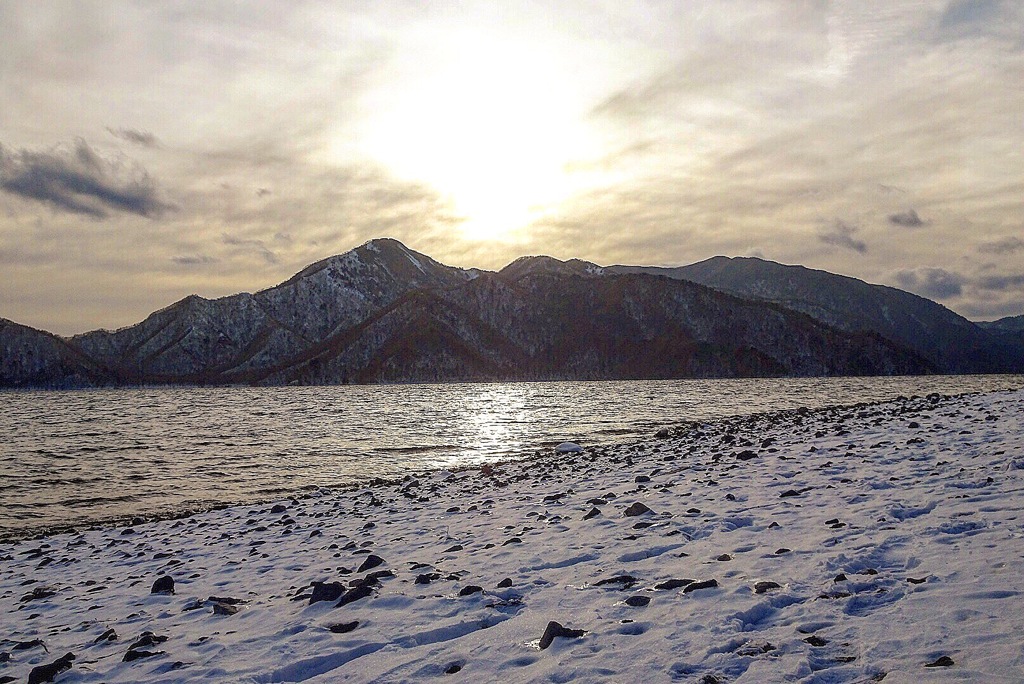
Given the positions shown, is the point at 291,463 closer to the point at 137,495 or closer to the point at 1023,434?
the point at 137,495

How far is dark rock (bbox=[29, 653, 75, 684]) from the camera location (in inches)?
331

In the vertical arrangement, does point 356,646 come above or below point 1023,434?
below

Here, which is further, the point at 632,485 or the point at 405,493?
the point at 405,493

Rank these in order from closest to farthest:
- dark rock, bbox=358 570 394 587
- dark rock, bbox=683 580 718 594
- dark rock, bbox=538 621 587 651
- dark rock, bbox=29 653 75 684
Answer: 1. dark rock, bbox=538 621 587 651
2. dark rock, bbox=29 653 75 684
3. dark rock, bbox=683 580 718 594
4. dark rock, bbox=358 570 394 587

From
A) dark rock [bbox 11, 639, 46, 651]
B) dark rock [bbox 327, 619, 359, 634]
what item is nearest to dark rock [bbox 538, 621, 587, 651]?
dark rock [bbox 327, 619, 359, 634]

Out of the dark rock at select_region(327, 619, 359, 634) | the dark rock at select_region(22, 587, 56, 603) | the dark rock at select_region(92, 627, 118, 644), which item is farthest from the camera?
the dark rock at select_region(22, 587, 56, 603)

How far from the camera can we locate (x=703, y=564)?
1005 centimetres

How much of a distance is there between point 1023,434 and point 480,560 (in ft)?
50.9

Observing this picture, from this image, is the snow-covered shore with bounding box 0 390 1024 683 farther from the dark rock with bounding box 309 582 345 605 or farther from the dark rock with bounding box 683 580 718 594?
the dark rock with bounding box 683 580 718 594

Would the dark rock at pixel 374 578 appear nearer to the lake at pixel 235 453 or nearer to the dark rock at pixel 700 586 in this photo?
the dark rock at pixel 700 586

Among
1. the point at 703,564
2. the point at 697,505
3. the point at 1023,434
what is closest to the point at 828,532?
the point at 703,564

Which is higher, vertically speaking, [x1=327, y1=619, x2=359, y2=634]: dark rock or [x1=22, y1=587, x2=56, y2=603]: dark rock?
[x1=327, y1=619, x2=359, y2=634]: dark rock

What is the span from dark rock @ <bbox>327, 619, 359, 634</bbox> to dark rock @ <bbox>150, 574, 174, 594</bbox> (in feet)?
19.8

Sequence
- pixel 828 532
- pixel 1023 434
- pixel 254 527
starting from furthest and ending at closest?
pixel 254 527
pixel 1023 434
pixel 828 532
